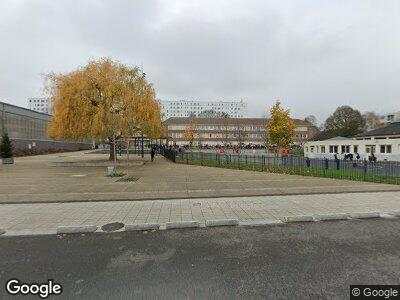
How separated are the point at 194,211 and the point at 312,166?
16646mm

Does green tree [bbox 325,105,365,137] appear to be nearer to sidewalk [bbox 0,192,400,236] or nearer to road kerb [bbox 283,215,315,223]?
sidewalk [bbox 0,192,400,236]

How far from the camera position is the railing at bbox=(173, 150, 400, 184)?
50.1ft

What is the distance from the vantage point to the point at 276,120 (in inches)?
1629

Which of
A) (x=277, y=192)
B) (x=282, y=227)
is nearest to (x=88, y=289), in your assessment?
(x=282, y=227)

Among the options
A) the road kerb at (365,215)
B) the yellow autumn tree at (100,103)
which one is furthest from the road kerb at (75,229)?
the yellow autumn tree at (100,103)

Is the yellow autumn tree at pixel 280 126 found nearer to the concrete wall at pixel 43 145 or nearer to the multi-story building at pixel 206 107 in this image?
the concrete wall at pixel 43 145

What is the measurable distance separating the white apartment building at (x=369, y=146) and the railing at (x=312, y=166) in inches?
523

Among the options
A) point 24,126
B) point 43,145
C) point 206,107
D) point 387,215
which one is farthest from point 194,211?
point 206,107

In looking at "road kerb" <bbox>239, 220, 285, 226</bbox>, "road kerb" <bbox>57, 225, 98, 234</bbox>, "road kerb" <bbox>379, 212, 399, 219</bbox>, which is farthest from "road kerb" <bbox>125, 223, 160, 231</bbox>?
"road kerb" <bbox>379, 212, 399, 219</bbox>

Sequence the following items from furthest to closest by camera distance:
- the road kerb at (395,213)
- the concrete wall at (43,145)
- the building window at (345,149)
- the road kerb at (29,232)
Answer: the concrete wall at (43,145)
the building window at (345,149)
the road kerb at (395,213)
the road kerb at (29,232)

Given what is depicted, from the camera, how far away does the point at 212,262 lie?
180 inches

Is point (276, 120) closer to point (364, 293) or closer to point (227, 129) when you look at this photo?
point (364, 293)

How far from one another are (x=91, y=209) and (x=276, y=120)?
3711 cm

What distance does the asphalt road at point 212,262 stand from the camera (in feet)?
12.1
